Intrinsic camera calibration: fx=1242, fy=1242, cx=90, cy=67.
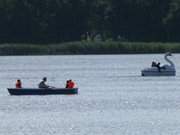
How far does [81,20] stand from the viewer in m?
129

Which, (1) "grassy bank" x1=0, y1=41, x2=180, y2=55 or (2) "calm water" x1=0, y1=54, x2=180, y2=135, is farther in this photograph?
(1) "grassy bank" x1=0, y1=41, x2=180, y2=55

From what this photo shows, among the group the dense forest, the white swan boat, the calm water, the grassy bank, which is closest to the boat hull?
the white swan boat

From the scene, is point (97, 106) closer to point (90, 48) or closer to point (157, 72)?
point (157, 72)

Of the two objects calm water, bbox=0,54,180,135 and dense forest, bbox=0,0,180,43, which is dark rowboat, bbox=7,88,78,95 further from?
dense forest, bbox=0,0,180,43

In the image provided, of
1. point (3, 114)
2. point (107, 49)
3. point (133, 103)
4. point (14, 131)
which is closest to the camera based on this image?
point (14, 131)

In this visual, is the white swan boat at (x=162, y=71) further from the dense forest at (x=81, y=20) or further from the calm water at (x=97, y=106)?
the dense forest at (x=81, y=20)

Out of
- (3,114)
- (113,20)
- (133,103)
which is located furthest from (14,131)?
(113,20)

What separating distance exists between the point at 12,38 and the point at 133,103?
69.2 m

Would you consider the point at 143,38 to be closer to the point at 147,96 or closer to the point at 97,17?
the point at 97,17

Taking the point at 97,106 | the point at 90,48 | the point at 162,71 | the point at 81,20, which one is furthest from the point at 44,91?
the point at 81,20

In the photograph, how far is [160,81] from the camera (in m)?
73.9

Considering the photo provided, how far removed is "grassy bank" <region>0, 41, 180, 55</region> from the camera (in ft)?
386

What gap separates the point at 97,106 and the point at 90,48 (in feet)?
209

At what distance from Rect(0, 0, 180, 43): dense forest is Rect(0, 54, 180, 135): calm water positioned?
34.2 metres
